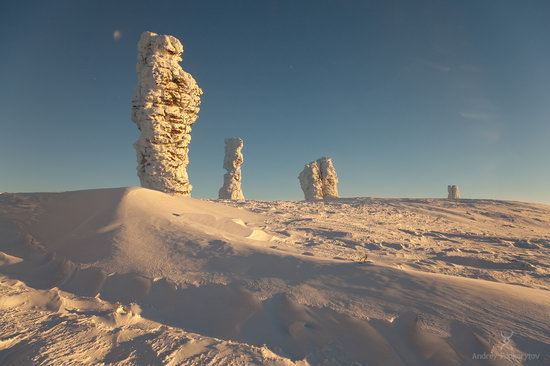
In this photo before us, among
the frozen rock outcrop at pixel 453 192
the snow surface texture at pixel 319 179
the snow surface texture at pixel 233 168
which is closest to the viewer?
the frozen rock outcrop at pixel 453 192

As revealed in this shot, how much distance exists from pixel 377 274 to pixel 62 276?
3636 millimetres

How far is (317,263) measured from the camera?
3.58m

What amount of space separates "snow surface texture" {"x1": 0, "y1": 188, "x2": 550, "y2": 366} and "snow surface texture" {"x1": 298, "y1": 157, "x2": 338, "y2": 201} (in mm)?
24070

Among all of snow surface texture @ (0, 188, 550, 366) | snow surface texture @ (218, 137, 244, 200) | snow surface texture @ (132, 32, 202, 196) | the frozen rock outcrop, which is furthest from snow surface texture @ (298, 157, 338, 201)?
snow surface texture @ (0, 188, 550, 366)

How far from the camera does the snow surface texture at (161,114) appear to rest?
11.3 metres

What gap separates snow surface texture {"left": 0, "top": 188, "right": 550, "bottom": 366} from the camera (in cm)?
218

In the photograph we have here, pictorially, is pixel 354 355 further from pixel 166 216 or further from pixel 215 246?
pixel 166 216

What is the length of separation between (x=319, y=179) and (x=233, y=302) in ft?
90.2

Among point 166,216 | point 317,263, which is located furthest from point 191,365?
point 166,216

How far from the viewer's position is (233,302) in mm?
2891

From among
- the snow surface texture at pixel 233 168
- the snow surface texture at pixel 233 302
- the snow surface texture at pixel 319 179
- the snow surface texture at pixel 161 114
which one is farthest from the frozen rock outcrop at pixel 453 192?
the snow surface texture at pixel 233 302

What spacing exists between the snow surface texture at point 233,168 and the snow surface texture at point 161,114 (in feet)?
56.8

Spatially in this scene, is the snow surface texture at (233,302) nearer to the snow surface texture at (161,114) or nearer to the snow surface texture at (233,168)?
the snow surface texture at (161,114)

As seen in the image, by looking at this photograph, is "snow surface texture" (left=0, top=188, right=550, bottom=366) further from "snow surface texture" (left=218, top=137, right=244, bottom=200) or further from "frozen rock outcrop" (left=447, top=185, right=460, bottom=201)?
"frozen rock outcrop" (left=447, top=185, right=460, bottom=201)
